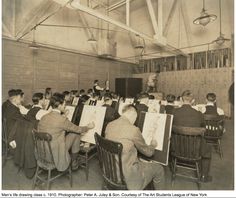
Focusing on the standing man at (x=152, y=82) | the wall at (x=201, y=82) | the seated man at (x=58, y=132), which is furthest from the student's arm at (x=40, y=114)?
the wall at (x=201, y=82)

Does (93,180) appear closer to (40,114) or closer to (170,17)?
(40,114)

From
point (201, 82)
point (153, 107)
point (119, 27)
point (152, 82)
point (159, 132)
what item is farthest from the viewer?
point (152, 82)

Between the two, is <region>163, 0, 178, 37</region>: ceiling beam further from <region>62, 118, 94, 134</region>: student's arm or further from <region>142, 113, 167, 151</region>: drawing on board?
<region>62, 118, 94, 134</region>: student's arm

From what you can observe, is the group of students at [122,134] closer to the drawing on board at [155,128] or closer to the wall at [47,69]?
the drawing on board at [155,128]

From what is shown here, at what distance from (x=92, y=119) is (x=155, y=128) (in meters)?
1.01

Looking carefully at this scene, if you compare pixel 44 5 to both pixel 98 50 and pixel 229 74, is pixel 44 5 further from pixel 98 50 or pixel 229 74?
pixel 229 74

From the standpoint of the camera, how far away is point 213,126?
3418 millimetres

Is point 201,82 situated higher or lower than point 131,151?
higher

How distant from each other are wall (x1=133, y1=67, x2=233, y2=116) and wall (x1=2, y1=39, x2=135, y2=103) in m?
2.76

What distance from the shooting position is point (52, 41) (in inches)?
321

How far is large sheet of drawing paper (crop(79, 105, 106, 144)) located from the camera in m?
2.87

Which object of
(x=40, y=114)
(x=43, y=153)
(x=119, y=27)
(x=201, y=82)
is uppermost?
(x=119, y=27)

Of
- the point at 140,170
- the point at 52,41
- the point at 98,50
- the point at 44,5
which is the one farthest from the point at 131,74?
the point at 140,170

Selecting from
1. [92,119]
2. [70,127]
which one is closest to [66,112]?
[92,119]
